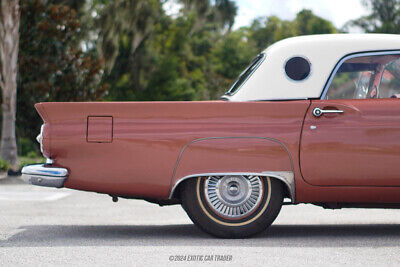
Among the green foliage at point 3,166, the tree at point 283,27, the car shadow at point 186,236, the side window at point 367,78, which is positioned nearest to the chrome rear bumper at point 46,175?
the car shadow at point 186,236

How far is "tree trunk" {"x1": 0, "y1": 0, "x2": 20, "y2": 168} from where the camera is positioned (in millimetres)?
17375

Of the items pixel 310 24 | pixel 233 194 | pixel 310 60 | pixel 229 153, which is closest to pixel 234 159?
pixel 229 153

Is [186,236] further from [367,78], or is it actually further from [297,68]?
[367,78]

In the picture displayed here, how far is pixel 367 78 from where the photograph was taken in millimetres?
6715

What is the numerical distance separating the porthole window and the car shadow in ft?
4.76

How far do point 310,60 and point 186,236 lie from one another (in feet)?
6.42

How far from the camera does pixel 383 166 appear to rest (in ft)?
19.8

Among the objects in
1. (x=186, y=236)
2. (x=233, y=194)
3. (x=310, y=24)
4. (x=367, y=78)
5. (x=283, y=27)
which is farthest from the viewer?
(x=283, y=27)

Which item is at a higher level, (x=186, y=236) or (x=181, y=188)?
(x=181, y=188)

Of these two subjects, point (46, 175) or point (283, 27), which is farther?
point (283, 27)

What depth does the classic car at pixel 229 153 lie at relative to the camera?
6.02 m

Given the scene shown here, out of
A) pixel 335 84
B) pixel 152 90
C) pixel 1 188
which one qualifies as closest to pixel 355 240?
pixel 335 84

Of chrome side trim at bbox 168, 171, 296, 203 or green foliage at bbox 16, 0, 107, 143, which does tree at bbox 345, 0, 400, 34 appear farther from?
chrome side trim at bbox 168, 171, 296, 203

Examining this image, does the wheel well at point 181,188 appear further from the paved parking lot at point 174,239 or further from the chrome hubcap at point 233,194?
the paved parking lot at point 174,239
